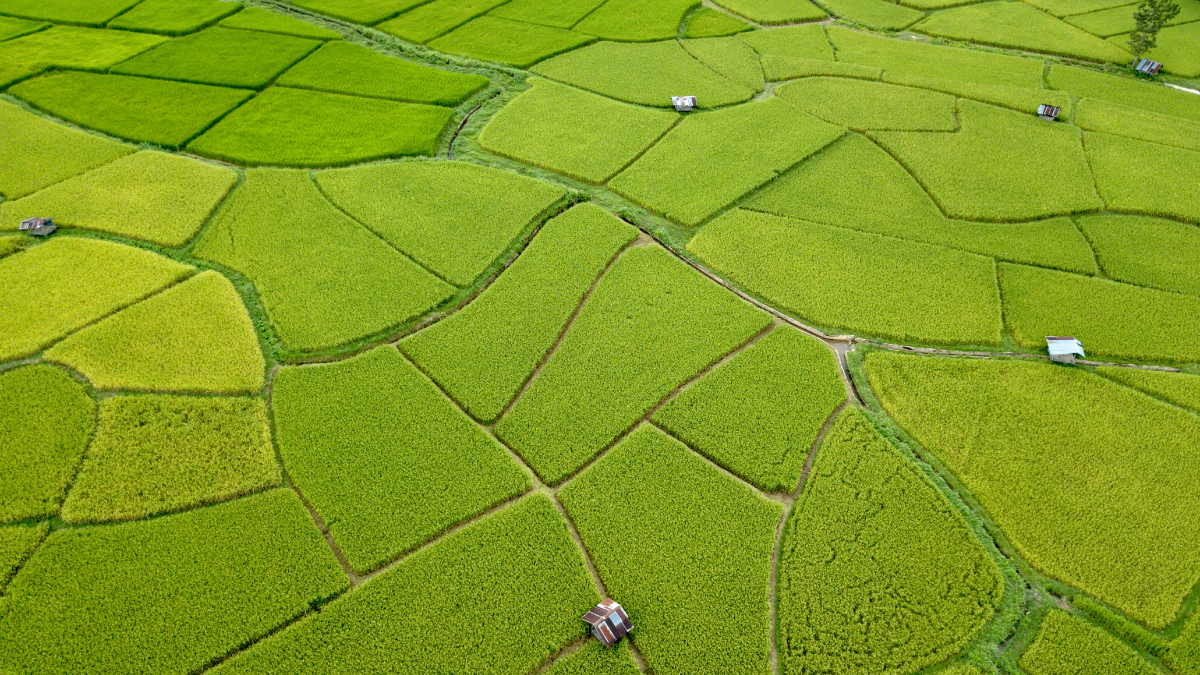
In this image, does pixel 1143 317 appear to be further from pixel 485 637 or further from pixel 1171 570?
pixel 485 637

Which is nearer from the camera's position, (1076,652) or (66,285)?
(1076,652)

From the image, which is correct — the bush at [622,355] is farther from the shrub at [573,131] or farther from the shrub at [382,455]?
the shrub at [573,131]

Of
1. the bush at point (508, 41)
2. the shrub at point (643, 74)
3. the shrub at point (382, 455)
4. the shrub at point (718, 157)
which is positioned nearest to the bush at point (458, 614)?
the shrub at point (382, 455)

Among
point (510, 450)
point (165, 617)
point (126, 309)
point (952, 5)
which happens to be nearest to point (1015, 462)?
point (510, 450)

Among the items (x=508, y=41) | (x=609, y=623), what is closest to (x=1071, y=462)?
(x=609, y=623)

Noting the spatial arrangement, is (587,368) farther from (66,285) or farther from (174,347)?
(66,285)

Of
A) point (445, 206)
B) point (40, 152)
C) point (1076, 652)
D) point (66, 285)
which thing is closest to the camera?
point (1076, 652)
